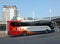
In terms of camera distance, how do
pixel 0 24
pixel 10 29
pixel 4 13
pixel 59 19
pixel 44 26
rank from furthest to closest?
pixel 4 13, pixel 0 24, pixel 59 19, pixel 44 26, pixel 10 29

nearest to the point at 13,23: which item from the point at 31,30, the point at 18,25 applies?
the point at 18,25

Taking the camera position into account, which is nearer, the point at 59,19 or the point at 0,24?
the point at 59,19

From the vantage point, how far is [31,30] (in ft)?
110

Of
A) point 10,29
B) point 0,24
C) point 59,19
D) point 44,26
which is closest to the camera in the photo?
point 10,29

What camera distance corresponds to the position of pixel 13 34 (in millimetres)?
32656

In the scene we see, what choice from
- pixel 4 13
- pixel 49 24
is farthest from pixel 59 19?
pixel 4 13

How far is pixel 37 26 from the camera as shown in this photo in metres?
34.2

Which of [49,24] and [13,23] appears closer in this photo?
[13,23]

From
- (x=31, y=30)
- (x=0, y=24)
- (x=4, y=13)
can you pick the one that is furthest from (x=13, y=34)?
(x=4, y=13)

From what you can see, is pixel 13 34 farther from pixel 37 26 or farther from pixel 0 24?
pixel 0 24

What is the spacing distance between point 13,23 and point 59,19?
22664 millimetres

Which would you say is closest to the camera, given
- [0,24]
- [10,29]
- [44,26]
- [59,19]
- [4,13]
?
[10,29]

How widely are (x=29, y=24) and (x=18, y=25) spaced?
2.09 metres

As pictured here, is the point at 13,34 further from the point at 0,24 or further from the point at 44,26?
the point at 0,24
